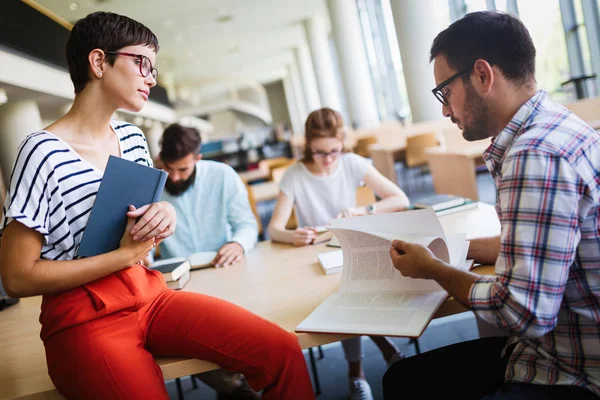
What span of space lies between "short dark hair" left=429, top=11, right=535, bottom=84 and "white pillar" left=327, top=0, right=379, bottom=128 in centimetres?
1125

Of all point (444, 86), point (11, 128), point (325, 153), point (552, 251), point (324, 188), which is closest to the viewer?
point (552, 251)

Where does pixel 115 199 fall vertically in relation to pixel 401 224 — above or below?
above

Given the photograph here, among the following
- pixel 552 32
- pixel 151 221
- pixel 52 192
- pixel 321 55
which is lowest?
pixel 151 221

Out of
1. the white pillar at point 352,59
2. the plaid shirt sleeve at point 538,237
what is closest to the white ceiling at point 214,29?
the white pillar at point 352,59

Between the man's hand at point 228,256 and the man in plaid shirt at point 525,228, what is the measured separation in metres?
0.89

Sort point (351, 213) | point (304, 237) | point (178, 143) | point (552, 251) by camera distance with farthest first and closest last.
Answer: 1. point (178, 143)
2. point (351, 213)
3. point (304, 237)
4. point (552, 251)

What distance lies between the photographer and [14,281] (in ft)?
3.63

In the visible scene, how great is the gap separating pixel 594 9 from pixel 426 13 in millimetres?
2773

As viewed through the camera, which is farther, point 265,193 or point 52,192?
point 265,193

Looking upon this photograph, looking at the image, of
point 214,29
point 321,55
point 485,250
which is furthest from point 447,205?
point 321,55

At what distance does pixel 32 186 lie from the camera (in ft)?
3.59

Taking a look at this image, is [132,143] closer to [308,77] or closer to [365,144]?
[365,144]

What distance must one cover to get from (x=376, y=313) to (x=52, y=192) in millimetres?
750

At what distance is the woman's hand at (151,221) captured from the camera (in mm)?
1184
